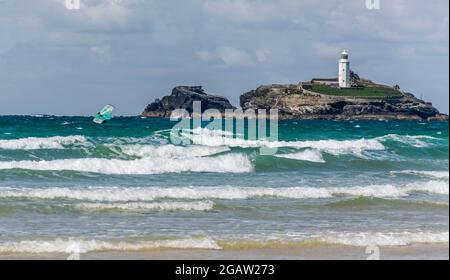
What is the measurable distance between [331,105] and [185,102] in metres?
20.2

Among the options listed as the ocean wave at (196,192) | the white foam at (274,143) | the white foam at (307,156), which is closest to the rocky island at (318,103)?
the white foam at (274,143)

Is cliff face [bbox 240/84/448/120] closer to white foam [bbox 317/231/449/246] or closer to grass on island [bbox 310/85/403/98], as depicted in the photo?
grass on island [bbox 310/85/403/98]

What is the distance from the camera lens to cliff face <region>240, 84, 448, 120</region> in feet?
374

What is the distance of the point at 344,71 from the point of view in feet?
394

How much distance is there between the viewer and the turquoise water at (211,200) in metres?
12.1

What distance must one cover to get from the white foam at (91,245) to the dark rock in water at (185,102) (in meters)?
93.7

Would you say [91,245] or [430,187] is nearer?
[91,245]

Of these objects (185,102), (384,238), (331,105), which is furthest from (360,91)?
(384,238)

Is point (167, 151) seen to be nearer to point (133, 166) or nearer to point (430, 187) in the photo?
point (133, 166)

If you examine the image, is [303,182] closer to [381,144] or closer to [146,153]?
[146,153]

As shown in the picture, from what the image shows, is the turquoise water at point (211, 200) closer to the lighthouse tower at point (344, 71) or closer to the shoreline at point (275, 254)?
the shoreline at point (275, 254)

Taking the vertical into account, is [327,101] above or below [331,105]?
above

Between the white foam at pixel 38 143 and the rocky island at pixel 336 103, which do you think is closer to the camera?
the white foam at pixel 38 143
